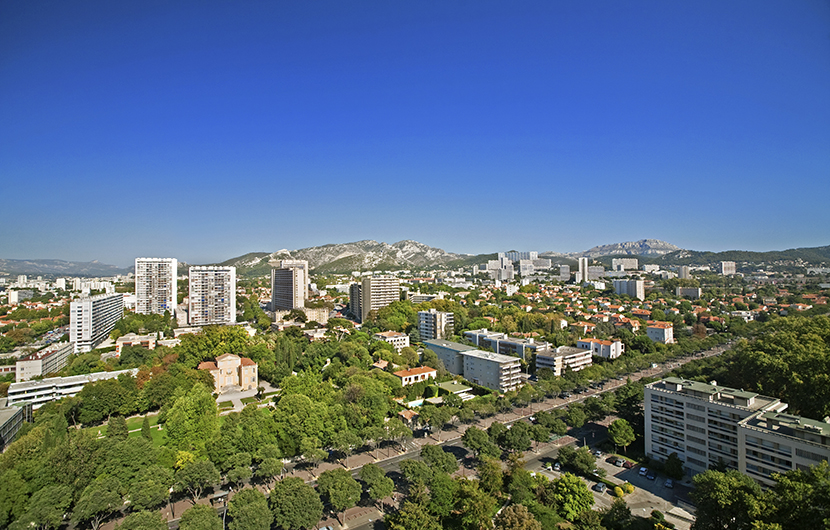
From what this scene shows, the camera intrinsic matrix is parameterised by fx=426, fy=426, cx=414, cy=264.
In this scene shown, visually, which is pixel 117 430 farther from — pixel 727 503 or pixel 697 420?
pixel 697 420

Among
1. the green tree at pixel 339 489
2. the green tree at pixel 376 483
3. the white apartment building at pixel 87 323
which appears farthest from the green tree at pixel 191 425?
the white apartment building at pixel 87 323

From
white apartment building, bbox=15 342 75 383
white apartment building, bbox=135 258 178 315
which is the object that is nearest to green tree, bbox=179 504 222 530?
white apartment building, bbox=15 342 75 383

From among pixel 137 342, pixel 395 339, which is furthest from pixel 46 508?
pixel 137 342

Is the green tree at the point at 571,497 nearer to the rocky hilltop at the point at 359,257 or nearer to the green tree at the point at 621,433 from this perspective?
the green tree at the point at 621,433

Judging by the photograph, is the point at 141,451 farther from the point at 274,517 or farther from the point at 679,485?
the point at 679,485

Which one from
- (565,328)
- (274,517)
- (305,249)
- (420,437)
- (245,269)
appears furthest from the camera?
(305,249)

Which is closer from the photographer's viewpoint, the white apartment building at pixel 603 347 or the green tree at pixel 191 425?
the green tree at pixel 191 425

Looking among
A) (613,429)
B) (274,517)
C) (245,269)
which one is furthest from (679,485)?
(245,269)
